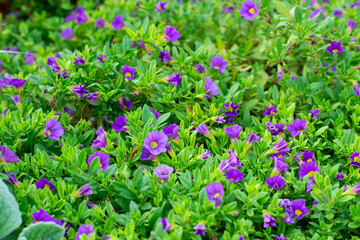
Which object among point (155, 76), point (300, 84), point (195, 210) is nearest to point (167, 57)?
point (155, 76)

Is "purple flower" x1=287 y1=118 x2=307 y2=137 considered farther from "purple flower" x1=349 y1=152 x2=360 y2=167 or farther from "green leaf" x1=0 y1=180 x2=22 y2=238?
"green leaf" x1=0 y1=180 x2=22 y2=238

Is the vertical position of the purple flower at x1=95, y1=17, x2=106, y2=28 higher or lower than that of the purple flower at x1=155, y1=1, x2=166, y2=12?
lower

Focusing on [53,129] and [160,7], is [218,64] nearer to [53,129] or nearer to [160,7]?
[160,7]

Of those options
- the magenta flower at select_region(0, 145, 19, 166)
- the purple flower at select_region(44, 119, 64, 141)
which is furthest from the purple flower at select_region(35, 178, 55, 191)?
the purple flower at select_region(44, 119, 64, 141)

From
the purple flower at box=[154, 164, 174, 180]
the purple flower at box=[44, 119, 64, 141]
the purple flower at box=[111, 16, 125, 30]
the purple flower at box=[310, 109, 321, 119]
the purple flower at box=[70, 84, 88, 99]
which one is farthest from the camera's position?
the purple flower at box=[111, 16, 125, 30]

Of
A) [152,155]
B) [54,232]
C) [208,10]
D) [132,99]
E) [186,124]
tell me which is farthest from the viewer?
[208,10]

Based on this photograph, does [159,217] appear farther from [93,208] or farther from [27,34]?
[27,34]
